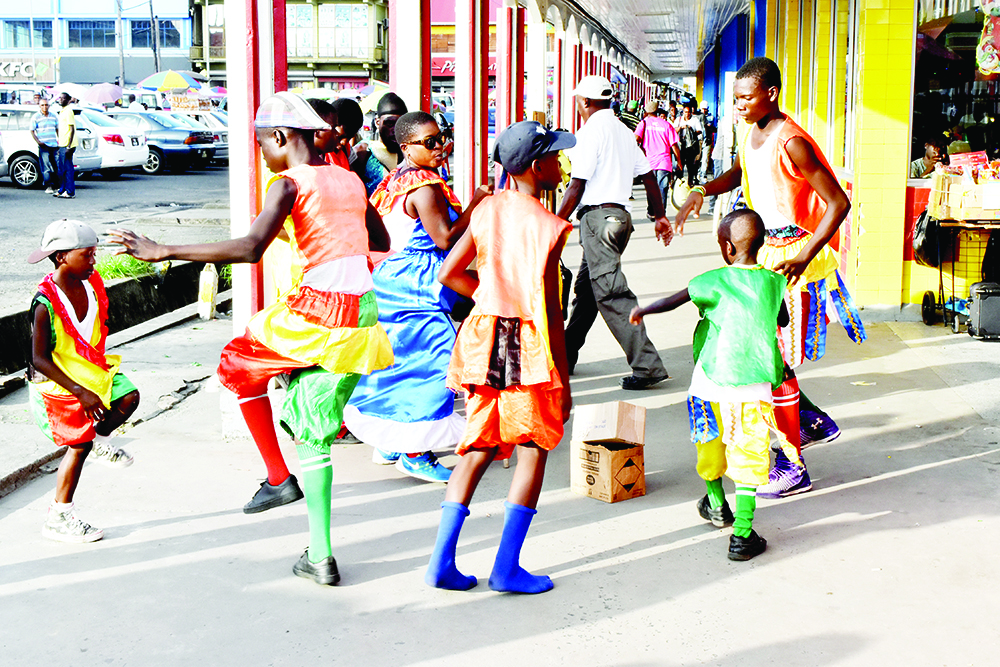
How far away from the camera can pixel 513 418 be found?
3.82 m

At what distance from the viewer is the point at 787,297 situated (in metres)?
5.14

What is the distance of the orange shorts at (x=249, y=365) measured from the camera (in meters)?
4.20

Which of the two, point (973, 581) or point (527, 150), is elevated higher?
point (527, 150)

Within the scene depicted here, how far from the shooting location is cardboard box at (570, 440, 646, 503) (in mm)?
4859

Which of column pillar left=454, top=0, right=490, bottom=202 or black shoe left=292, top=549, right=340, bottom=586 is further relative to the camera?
column pillar left=454, top=0, right=490, bottom=202

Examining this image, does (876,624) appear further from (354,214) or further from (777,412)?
(354,214)

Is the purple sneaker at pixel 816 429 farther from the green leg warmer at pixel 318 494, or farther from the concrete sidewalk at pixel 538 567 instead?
the green leg warmer at pixel 318 494

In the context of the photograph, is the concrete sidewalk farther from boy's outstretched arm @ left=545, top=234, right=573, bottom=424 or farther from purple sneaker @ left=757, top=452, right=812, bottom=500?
boy's outstretched arm @ left=545, top=234, right=573, bottom=424

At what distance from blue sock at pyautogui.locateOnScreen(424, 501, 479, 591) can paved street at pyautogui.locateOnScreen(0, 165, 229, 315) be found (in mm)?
6185

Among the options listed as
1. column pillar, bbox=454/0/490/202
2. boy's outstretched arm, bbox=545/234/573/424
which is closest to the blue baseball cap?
boy's outstretched arm, bbox=545/234/573/424

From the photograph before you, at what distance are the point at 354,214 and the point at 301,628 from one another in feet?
4.82

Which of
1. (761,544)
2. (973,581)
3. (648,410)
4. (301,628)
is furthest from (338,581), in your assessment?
(648,410)

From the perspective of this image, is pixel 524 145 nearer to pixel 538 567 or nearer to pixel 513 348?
pixel 513 348

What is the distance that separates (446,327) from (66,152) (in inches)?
665
